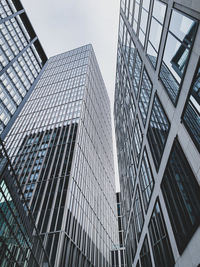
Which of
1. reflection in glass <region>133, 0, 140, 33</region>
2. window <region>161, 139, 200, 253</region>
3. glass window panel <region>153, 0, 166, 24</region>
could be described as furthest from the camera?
reflection in glass <region>133, 0, 140, 33</region>

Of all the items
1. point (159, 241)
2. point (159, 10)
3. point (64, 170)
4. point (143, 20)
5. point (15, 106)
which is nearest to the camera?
point (159, 10)

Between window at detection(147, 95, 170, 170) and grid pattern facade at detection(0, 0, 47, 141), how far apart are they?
38.1 meters

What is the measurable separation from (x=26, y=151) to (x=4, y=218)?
158 feet

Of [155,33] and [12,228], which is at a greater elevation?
[155,33]

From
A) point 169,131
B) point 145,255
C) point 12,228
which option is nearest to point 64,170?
point 145,255

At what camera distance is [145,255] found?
67.2 feet

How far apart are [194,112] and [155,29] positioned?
30.0 feet

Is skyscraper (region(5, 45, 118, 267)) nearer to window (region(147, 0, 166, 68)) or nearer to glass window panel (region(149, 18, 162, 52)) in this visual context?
window (region(147, 0, 166, 68))

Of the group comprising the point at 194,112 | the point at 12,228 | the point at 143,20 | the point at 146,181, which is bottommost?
the point at 12,228

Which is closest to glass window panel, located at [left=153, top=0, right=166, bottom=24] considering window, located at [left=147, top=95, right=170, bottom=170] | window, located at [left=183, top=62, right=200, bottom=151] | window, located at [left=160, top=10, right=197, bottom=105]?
window, located at [left=160, top=10, right=197, bottom=105]

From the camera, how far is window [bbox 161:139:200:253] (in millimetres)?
10150

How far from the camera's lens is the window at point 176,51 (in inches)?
394

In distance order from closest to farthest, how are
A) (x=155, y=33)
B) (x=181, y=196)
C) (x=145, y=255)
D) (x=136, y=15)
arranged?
(x=181, y=196) < (x=155, y=33) < (x=145, y=255) < (x=136, y=15)

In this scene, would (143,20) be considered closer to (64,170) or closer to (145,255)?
(145,255)
